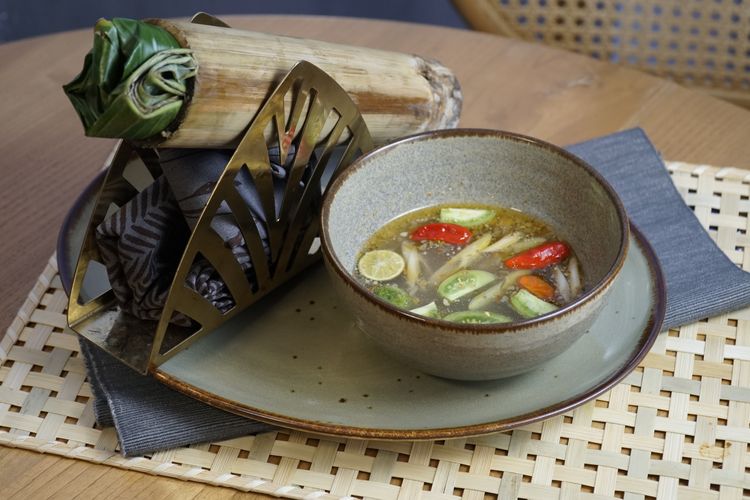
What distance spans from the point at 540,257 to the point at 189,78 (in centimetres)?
45

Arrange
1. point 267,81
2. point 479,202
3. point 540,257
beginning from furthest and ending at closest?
point 479,202, point 540,257, point 267,81

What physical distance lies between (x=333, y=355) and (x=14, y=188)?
617 mm

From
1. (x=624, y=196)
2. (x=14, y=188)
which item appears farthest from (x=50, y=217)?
(x=624, y=196)

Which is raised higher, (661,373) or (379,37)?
(379,37)

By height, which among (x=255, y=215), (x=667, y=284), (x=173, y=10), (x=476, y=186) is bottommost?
(x=173, y=10)

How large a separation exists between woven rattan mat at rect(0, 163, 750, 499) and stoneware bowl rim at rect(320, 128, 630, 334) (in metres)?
0.15

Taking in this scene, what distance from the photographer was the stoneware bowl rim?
2.84 feet

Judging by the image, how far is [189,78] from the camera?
3.03 feet

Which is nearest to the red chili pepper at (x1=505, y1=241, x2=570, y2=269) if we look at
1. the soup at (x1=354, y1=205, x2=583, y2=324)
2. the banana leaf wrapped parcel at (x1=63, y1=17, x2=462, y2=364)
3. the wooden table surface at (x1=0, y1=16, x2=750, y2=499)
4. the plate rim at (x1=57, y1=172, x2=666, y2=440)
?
the soup at (x1=354, y1=205, x2=583, y2=324)

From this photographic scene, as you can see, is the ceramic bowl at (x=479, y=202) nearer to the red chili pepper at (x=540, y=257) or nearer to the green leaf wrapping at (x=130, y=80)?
the red chili pepper at (x=540, y=257)

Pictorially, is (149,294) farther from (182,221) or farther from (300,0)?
(300,0)

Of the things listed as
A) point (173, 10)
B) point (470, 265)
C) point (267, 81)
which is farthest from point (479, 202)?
point (173, 10)

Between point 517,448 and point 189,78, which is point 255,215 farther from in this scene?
point 517,448

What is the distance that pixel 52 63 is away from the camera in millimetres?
1593
